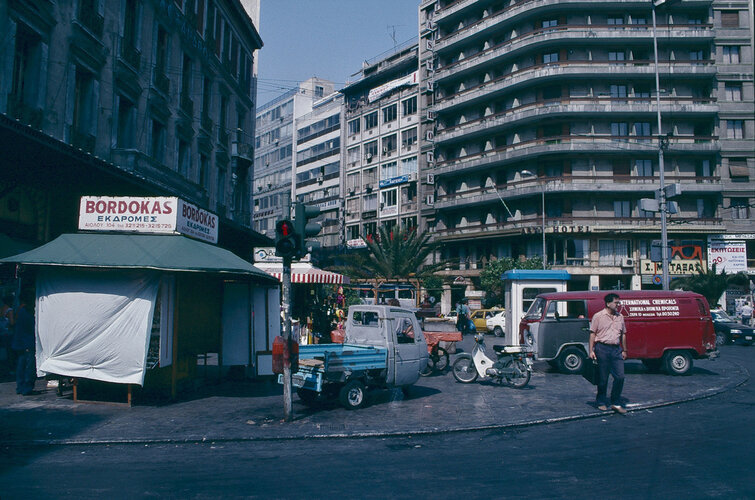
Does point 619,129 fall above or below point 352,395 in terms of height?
above

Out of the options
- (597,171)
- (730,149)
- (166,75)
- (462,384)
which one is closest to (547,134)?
(597,171)

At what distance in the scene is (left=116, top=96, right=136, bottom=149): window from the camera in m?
20.0

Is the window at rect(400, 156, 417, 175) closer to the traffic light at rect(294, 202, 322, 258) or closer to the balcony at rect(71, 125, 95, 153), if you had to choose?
the balcony at rect(71, 125, 95, 153)

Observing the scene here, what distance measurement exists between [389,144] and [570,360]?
149 ft

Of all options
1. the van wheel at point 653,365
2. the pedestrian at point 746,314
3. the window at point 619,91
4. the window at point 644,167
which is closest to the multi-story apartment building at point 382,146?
the window at point 619,91

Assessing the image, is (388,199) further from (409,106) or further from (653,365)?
(653,365)

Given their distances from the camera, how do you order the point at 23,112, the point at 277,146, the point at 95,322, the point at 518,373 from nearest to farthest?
the point at 95,322, the point at 518,373, the point at 23,112, the point at 277,146

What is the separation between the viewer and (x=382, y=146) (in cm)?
5875

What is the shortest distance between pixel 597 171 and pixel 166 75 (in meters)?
31.5

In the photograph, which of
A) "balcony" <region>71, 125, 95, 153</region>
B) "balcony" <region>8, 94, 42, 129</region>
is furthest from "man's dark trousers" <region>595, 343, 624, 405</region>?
"balcony" <region>71, 125, 95, 153</region>

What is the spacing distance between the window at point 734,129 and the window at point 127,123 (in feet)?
135

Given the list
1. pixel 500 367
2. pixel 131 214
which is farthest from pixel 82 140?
pixel 500 367

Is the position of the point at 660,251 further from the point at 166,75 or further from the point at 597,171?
the point at 166,75

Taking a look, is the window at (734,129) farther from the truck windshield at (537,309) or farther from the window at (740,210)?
the truck windshield at (537,309)
